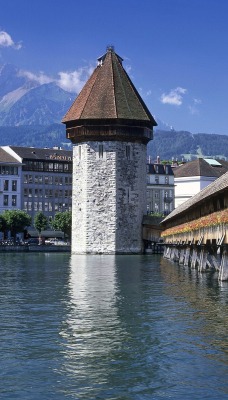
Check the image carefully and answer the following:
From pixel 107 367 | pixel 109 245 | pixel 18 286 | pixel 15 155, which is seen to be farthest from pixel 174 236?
pixel 15 155

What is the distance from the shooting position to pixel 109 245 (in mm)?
60750

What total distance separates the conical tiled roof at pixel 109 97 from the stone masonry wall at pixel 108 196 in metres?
2.33

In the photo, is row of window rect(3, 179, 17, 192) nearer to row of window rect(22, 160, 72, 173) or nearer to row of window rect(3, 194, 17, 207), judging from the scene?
row of window rect(3, 194, 17, 207)

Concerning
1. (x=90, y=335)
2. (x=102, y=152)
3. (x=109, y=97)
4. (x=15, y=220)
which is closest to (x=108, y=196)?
(x=102, y=152)

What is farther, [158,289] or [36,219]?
[36,219]

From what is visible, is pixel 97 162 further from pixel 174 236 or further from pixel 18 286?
pixel 18 286

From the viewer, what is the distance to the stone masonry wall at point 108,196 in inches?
2392

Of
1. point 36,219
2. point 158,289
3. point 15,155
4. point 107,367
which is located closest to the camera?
point 107,367

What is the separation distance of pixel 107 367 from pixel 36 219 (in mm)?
86077

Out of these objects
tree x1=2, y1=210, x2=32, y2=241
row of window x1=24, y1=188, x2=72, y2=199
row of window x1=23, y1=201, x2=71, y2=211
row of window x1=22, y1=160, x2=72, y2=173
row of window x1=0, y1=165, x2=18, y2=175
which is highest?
row of window x1=22, y1=160, x2=72, y2=173

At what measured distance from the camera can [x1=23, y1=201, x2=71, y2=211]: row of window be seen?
104 m

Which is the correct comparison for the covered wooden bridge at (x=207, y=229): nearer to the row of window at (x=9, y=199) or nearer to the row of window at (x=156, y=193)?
the row of window at (x=9, y=199)

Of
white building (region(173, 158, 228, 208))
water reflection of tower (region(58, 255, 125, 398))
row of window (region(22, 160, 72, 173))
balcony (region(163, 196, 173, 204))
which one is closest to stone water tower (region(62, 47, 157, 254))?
water reflection of tower (region(58, 255, 125, 398))

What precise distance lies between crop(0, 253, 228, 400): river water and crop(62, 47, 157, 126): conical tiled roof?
130ft
